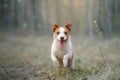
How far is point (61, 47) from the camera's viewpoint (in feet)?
28.4

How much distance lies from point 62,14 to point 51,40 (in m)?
23.2

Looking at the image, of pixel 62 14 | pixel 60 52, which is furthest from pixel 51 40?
pixel 62 14

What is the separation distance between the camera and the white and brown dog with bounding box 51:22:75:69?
8477mm

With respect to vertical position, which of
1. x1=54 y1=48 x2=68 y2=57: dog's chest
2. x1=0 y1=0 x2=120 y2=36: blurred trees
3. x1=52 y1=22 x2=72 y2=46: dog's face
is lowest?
x1=54 y1=48 x2=68 y2=57: dog's chest

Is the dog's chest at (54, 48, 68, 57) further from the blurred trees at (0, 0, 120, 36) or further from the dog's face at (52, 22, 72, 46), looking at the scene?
the blurred trees at (0, 0, 120, 36)

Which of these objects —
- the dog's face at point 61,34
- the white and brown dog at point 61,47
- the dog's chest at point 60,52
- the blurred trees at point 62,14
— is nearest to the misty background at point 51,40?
the blurred trees at point 62,14

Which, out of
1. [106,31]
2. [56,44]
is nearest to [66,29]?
[56,44]

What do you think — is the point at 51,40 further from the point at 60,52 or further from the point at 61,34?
the point at 61,34

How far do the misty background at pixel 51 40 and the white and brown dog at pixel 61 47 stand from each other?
0.29 meters

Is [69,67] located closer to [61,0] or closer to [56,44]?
[56,44]

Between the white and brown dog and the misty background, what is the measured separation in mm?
287

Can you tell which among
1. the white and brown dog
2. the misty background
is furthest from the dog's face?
the misty background

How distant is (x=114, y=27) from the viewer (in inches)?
1202

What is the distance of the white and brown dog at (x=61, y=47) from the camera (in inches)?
334
